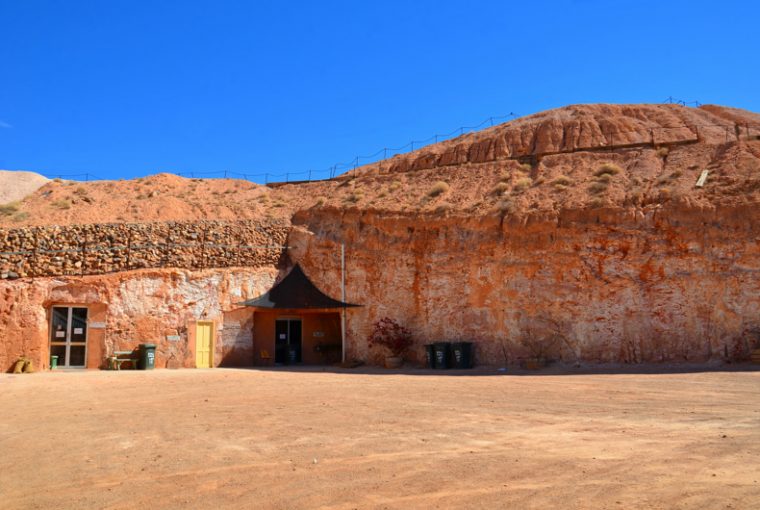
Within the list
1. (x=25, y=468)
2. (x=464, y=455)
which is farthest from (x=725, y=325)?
(x=25, y=468)

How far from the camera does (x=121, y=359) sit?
2422 cm

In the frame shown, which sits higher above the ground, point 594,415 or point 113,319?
point 113,319

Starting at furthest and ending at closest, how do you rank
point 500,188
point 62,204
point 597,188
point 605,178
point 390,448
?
point 62,204, point 500,188, point 605,178, point 597,188, point 390,448

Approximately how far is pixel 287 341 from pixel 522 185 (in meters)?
12.1

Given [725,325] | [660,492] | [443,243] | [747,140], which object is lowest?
[660,492]

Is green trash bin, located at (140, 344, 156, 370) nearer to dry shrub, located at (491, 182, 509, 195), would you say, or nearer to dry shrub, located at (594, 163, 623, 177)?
dry shrub, located at (491, 182, 509, 195)

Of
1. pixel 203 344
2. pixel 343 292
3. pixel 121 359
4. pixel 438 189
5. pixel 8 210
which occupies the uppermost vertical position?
pixel 8 210

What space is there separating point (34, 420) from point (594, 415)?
30.9 feet

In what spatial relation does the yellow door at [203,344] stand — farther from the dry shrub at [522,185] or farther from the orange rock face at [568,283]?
the dry shrub at [522,185]

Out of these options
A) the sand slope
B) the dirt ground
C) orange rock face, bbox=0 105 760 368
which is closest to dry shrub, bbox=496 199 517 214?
orange rock face, bbox=0 105 760 368

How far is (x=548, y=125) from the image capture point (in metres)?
36.8

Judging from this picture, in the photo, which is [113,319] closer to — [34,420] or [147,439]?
[34,420]

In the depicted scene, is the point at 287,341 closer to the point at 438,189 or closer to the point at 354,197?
the point at 354,197

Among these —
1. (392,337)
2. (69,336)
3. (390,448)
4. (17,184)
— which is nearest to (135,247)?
(69,336)
